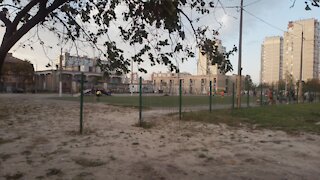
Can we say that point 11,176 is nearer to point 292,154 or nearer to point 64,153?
point 64,153

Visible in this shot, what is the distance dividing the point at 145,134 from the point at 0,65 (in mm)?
7043

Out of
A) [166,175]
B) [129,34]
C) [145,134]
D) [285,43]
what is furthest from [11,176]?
[285,43]

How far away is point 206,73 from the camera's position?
577cm

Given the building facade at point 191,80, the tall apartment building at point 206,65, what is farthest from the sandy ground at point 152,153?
the tall apartment building at point 206,65

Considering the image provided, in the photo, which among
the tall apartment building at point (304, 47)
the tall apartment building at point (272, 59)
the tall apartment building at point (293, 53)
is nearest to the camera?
the tall apartment building at point (304, 47)

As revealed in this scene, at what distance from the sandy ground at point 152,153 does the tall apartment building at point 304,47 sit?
30.0 meters

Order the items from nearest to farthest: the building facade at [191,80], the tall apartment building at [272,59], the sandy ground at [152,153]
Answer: the sandy ground at [152,153]
the building facade at [191,80]
the tall apartment building at [272,59]

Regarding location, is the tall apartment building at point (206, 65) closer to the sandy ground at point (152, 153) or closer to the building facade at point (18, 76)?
the sandy ground at point (152, 153)

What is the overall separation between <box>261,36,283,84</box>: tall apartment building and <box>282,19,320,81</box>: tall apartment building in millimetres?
1420

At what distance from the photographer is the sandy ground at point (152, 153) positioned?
268 inches

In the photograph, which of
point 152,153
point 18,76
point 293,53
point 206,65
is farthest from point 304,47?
point 18,76

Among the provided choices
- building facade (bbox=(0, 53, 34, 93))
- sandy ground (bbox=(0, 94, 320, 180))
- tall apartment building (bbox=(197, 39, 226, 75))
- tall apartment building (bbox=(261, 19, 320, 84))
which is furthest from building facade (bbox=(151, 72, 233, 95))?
building facade (bbox=(0, 53, 34, 93))

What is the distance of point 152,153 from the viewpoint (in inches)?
344

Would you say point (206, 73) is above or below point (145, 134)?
above
